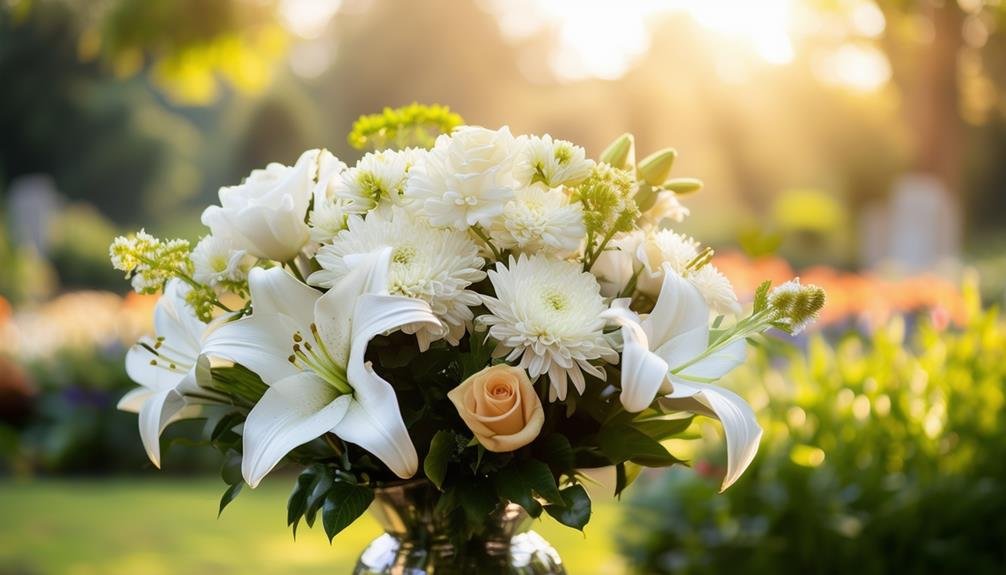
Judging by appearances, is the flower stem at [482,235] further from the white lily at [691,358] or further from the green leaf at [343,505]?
the green leaf at [343,505]

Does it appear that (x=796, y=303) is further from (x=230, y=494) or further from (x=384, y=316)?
(x=230, y=494)

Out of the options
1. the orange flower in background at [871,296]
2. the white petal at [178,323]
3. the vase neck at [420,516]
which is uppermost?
the orange flower in background at [871,296]

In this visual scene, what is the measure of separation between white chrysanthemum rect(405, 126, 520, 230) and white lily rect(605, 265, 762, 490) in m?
0.16

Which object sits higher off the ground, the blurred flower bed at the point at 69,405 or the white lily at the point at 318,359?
the blurred flower bed at the point at 69,405

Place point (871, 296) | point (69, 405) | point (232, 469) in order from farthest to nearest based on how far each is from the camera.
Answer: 1. point (69, 405)
2. point (871, 296)
3. point (232, 469)

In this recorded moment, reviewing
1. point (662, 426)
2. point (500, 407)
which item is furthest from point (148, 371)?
point (662, 426)

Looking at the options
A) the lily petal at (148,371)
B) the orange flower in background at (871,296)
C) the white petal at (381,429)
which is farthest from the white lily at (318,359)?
the orange flower in background at (871,296)

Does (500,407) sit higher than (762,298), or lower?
lower

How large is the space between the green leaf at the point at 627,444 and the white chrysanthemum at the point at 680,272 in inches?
6.4

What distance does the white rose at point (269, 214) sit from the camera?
1115 mm

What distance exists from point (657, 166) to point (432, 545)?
50cm

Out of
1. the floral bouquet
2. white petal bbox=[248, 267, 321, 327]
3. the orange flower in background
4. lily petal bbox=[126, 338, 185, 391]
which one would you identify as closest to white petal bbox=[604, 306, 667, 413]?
the floral bouquet

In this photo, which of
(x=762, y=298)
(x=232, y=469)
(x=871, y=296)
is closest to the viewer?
(x=762, y=298)

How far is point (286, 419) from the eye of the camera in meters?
1.04
